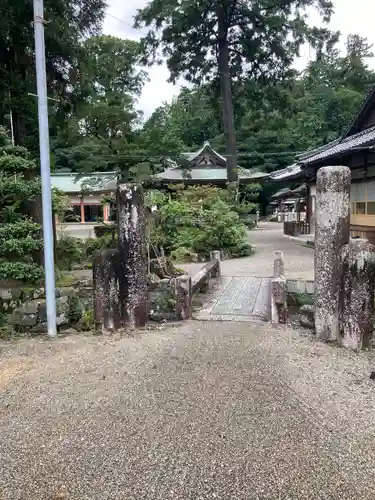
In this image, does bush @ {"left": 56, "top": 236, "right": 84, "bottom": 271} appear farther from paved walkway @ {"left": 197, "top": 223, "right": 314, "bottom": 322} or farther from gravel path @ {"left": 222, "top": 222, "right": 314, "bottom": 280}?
gravel path @ {"left": 222, "top": 222, "right": 314, "bottom": 280}

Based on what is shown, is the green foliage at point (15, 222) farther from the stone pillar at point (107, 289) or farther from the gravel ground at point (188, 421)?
the gravel ground at point (188, 421)

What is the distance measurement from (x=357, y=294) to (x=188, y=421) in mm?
2427

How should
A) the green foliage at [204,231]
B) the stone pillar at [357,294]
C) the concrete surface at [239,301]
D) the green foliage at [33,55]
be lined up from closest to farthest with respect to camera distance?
the stone pillar at [357,294] < the concrete surface at [239,301] < the green foliage at [33,55] < the green foliage at [204,231]

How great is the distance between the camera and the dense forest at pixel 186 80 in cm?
699

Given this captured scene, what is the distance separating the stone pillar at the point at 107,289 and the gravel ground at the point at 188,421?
455 mm

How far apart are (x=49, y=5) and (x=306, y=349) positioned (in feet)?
22.0

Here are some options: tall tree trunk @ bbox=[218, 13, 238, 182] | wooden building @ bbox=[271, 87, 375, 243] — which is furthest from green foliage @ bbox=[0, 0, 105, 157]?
tall tree trunk @ bbox=[218, 13, 238, 182]

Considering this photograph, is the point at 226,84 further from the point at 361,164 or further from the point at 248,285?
the point at 248,285

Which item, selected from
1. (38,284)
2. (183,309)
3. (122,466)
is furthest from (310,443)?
(38,284)

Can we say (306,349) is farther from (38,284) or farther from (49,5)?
(49,5)

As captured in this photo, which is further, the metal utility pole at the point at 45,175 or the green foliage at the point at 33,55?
the green foliage at the point at 33,55

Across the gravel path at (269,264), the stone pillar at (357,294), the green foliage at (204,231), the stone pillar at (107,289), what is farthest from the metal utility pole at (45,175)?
the green foliage at (204,231)

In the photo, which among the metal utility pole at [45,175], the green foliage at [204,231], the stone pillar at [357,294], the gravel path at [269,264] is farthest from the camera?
the green foliage at [204,231]

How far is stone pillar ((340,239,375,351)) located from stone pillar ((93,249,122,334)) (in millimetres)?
2700
